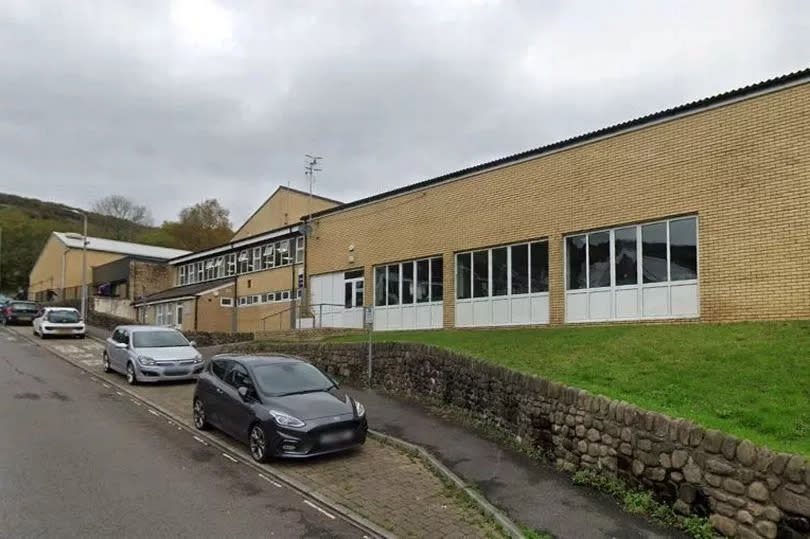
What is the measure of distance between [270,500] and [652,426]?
449 cm

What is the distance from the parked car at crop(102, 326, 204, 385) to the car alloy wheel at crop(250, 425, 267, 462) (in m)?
7.84

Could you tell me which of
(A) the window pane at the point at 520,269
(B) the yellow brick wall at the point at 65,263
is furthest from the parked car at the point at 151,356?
(B) the yellow brick wall at the point at 65,263

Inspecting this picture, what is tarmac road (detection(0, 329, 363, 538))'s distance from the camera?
21.5 feet

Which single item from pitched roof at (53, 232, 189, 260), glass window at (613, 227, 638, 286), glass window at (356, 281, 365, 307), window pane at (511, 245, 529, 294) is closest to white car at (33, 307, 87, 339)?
glass window at (356, 281, 365, 307)

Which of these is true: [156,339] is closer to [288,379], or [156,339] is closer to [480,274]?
[288,379]

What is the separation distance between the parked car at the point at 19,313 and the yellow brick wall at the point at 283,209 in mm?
14202

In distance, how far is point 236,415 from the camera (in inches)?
402

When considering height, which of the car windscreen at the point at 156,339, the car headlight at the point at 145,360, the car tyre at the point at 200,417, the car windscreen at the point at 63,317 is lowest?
the car tyre at the point at 200,417

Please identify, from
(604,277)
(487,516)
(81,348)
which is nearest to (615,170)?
(604,277)

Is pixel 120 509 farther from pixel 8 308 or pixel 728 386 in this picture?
pixel 8 308

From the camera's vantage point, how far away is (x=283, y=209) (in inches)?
1660

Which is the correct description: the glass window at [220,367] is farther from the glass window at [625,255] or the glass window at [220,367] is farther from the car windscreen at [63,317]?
the car windscreen at [63,317]

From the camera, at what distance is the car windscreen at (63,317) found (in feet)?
95.9

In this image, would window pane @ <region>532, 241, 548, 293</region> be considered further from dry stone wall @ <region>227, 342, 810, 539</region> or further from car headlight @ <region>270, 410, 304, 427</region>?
car headlight @ <region>270, 410, 304, 427</region>
